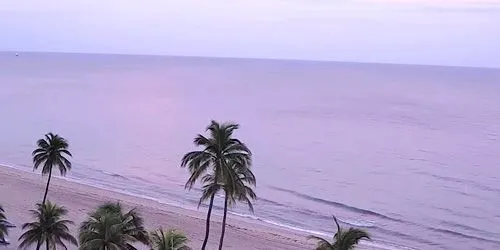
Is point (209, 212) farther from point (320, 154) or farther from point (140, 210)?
point (320, 154)

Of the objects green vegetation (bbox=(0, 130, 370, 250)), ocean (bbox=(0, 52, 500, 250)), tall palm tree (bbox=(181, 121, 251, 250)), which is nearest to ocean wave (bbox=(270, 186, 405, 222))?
ocean (bbox=(0, 52, 500, 250))

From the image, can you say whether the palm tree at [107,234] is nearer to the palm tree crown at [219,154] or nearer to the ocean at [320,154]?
the palm tree crown at [219,154]

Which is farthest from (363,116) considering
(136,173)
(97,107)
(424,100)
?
(136,173)

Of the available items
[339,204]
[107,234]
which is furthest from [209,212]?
[339,204]

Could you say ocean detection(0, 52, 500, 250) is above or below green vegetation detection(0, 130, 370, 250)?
above

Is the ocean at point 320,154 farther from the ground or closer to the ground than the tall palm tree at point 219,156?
farther from the ground

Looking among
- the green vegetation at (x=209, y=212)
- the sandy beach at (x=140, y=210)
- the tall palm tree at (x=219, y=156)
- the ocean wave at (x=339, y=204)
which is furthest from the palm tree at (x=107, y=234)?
the ocean wave at (x=339, y=204)

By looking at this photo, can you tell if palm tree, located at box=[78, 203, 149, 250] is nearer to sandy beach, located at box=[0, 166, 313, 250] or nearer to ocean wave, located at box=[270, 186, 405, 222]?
sandy beach, located at box=[0, 166, 313, 250]
